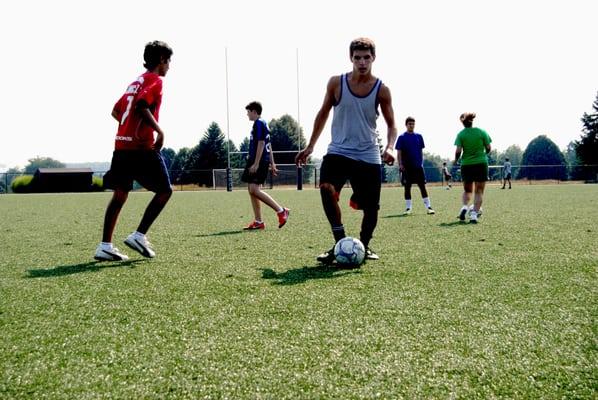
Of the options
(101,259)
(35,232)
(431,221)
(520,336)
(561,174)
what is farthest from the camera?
(561,174)

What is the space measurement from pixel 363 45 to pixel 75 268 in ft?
10.8

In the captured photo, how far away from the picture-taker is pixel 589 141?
6462 centimetres

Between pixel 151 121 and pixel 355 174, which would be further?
pixel 355 174

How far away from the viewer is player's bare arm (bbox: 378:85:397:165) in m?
5.15

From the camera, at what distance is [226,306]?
331 cm

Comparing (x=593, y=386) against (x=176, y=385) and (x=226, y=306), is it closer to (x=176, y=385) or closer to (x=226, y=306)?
(x=176, y=385)

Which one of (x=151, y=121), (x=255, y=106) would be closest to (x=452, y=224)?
(x=255, y=106)

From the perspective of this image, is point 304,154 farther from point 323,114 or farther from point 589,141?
point 589,141

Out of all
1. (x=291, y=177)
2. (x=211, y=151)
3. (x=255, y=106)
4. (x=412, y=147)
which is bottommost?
(x=291, y=177)

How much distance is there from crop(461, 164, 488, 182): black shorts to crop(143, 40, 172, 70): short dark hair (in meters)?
6.24

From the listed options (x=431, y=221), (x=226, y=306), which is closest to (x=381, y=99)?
(x=226, y=306)

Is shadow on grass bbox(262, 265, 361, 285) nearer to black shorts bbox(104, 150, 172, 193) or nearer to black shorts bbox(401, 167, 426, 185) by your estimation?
black shorts bbox(104, 150, 172, 193)

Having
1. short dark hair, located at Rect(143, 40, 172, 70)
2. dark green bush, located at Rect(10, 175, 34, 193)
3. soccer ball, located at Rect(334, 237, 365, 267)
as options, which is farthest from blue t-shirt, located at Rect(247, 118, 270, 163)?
dark green bush, located at Rect(10, 175, 34, 193)

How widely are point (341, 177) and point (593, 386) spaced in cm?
347
